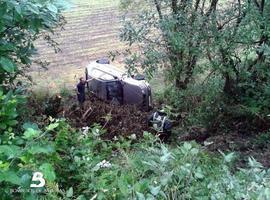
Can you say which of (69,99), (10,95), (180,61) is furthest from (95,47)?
(10,95)

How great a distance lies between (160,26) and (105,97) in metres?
2.55

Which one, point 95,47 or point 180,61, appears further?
point 95,47

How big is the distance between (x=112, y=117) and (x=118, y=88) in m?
1.39

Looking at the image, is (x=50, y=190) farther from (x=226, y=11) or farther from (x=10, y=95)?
(x=226, y=11)

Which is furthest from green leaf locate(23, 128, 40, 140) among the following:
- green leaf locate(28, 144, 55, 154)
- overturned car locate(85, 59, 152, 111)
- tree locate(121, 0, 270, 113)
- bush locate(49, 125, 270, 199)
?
overturned car locate(85, 59, 152, 111)

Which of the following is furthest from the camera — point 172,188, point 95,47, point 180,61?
point 95,47

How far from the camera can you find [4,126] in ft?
4.56

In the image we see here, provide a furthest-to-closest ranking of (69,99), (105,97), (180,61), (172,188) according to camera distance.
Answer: (69,99) → (105,97) → (180,61) → (172,188)

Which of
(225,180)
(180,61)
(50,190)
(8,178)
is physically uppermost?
(8,178)

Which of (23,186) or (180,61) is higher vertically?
(23,186)

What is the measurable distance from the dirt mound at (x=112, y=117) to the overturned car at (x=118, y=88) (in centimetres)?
29

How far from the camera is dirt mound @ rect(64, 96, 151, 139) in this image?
5766 millimetres

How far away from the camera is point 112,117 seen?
6.02 m

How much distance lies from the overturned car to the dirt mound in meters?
0.29
